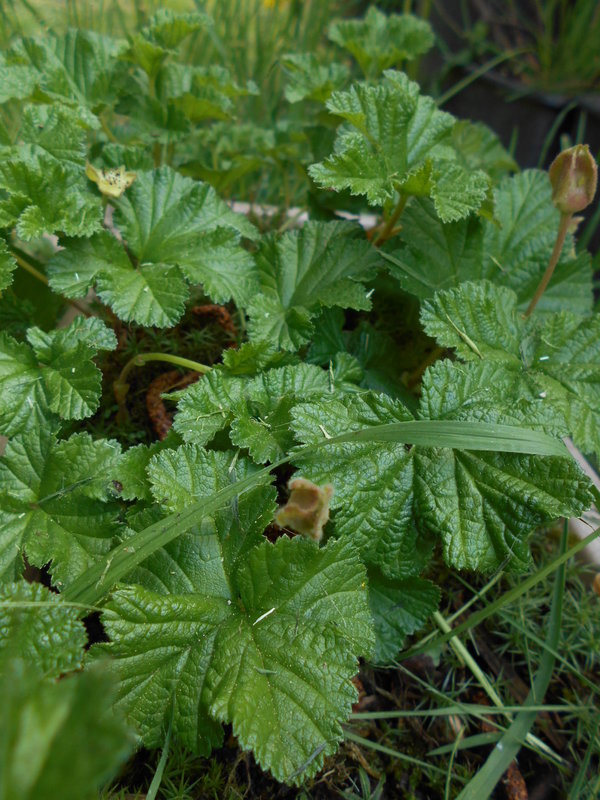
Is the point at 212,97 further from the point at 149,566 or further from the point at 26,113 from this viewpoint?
the point at 149,566

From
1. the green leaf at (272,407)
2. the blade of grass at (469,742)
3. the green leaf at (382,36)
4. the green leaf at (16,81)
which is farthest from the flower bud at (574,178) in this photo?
the green leaf at (16,81)

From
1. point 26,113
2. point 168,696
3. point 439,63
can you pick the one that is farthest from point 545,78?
point 168,696

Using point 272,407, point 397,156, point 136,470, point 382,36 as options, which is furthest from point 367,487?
point 382,36

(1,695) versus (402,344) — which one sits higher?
(1,695)

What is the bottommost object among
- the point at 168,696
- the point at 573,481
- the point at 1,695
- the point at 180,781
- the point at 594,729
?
the point at 594,729

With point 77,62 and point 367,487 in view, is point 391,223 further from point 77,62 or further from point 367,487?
point 77,62

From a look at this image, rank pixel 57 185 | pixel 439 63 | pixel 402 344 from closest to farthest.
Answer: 1. pixel 57 185
2. pixel 402 344
3. pixel 439 63

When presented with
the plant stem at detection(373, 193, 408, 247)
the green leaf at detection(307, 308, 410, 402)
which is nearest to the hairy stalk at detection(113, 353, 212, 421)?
the green leaf at detection(307, 308, 410, 402)

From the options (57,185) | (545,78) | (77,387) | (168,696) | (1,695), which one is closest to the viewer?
(1,695)
